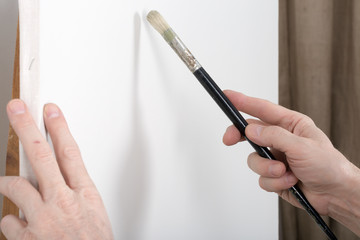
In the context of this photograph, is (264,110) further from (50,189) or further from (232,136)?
(50,189)

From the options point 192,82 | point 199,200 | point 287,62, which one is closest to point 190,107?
point 192,82

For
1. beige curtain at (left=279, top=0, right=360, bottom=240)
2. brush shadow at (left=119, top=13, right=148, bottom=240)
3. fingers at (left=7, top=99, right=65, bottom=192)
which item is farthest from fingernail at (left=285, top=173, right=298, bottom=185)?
beige curtain at (left=279, top=0, right=360, bottom=240)

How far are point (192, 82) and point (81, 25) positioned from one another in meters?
0.18

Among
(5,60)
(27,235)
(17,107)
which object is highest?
(5,60)

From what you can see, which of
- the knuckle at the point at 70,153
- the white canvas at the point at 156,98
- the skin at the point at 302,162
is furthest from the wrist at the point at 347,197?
the knuckle at the point at 70,153

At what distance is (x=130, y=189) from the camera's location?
0.48 m

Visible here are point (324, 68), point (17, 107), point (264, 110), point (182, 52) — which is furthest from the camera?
point (324, 68)

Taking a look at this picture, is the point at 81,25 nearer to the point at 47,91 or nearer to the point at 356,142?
the point at 47,91

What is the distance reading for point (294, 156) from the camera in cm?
49

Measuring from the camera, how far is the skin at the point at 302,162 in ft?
1.60

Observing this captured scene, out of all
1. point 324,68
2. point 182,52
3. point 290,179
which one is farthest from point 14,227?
point 324,68

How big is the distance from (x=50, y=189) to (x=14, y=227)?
5 cm

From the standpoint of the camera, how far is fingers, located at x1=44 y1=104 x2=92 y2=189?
0.38 metres

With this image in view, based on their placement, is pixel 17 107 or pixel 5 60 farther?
pixel 5 60
